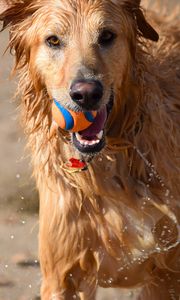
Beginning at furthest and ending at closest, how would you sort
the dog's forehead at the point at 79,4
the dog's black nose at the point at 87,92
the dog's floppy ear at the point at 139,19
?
the dog's floppy ear at the point at 139,19 < the dog's forehead at the point at 79,4 < the dog's black nose at the point at 87,92

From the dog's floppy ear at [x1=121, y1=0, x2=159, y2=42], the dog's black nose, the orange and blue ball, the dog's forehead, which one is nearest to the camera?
the dog's black nose

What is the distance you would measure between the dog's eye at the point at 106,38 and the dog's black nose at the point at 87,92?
0.28m

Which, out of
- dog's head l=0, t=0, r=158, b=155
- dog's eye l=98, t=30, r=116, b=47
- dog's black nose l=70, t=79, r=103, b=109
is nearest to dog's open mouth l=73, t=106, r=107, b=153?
dog's head l=0, t=0, r=158, b=155

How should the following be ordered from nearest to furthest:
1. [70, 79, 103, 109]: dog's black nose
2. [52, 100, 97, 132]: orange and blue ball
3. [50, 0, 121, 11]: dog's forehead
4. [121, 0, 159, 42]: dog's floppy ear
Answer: [70, 79, 103, 109]: dog's black nose
[52, 100, 97, 132]: orange and blue ball
[50, 0, 121, 11]: dog's forehead
[121, 0, 159, 42]: dog's floppy ear

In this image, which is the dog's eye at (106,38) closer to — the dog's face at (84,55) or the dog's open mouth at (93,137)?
the dog's face at (84,55)

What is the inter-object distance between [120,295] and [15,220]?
1.07 meters

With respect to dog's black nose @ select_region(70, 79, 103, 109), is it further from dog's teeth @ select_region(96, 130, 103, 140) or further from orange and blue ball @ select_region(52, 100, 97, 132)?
dog's teeth @ select_region(96, 130, 103, 140)

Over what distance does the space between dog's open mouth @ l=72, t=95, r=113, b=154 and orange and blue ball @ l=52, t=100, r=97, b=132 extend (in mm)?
40

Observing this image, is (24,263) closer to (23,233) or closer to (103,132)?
(23,233)

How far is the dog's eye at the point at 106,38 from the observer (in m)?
4.75

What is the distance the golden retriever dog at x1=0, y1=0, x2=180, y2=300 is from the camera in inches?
187

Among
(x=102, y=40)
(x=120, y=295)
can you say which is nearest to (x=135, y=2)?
(x=102, y=40)

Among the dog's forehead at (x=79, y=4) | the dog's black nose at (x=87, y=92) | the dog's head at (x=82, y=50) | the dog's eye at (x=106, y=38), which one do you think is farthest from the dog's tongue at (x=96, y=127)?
the dog's forehead at (x=79, y=4)

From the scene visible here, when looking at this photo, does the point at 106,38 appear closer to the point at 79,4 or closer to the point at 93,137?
the point at 79,4
